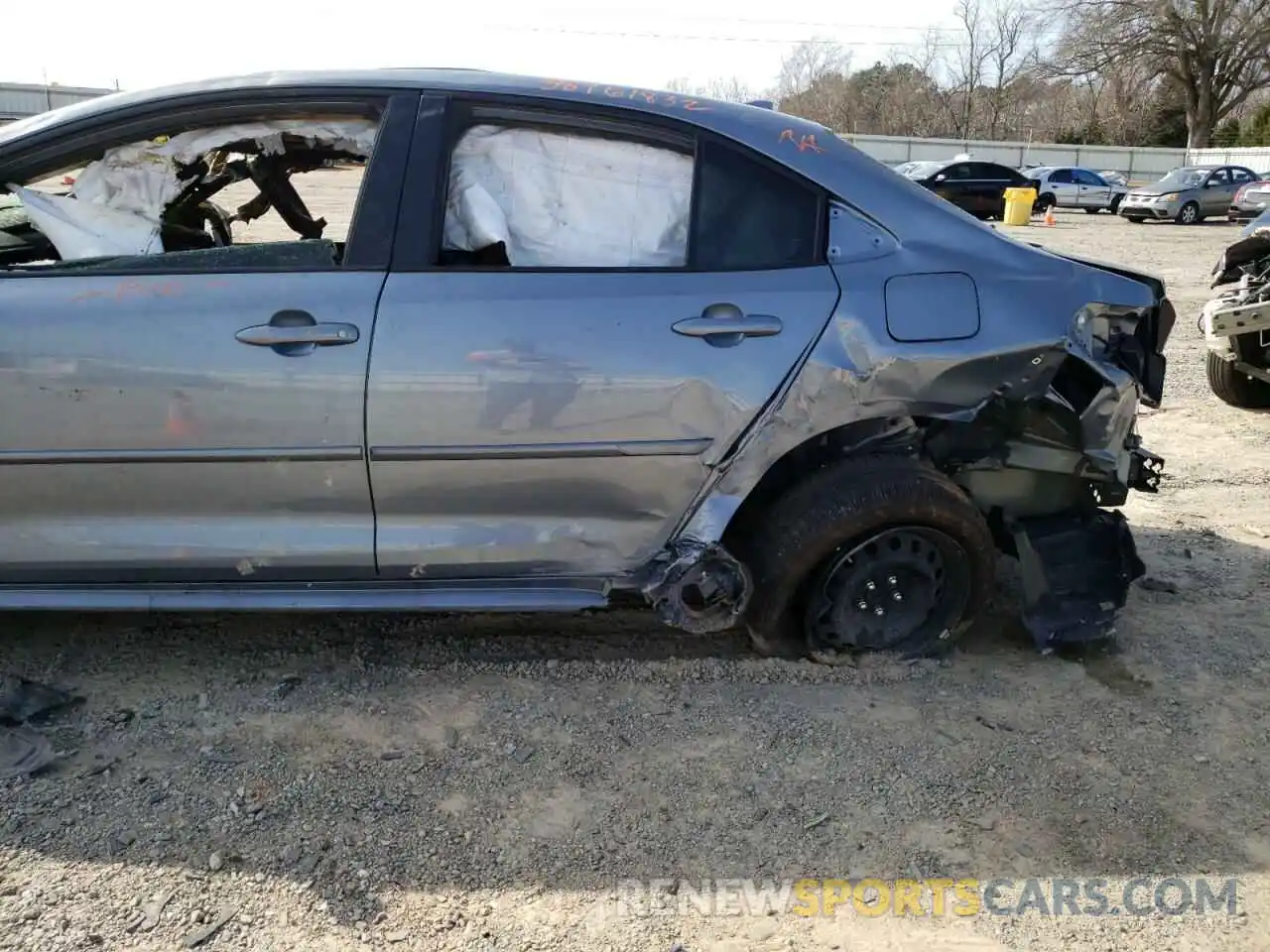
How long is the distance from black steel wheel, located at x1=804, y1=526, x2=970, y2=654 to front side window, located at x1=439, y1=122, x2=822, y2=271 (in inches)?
36.8

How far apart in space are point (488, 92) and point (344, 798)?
6.56ft

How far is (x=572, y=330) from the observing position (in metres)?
2.83

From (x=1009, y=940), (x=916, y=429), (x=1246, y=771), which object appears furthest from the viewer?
(x=916, y=429)

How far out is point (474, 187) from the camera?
3.01 m

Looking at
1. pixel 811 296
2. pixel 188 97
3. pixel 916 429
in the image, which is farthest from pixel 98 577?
pixel 916 429

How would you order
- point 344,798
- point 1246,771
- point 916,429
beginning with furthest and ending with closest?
point 916,429
point 1246,771
point 344,798

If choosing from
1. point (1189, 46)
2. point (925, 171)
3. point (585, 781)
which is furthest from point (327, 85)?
point (1189, 46)

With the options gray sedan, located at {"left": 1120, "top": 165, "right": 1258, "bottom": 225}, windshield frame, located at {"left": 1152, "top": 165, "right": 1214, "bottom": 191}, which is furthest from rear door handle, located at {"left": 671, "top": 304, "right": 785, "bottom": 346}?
windshield frame, located at {"left": 1152, "top": 165, "right": 1214, "bottom": 191}

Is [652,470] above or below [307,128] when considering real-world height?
below

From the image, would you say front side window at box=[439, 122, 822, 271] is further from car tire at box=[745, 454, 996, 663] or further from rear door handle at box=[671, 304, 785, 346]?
car tire at box=[745, 454, 996, 663]

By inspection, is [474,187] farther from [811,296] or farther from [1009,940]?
[1009,940]

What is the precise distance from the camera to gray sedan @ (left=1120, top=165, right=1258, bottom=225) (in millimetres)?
→ 26891

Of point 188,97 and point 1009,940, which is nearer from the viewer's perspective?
point 1009,940

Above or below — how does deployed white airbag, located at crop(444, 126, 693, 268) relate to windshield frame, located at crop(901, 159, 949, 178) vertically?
below
